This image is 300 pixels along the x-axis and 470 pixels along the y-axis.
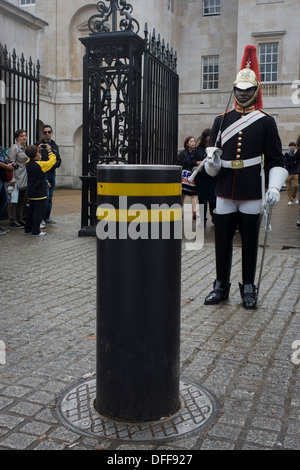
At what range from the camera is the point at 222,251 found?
5.10 metres

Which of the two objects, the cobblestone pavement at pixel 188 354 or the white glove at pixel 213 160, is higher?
the white glove at pixel 213 160

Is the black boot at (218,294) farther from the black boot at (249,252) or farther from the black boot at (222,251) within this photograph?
the black boot at (249,252)

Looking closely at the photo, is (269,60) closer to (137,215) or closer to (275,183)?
(275,183)

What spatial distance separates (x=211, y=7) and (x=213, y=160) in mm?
29175

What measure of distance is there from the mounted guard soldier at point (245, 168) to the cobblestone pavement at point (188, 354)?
1.67ft

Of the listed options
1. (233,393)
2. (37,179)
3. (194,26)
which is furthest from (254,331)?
(194,26)

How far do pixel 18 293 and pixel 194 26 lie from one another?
2909 cm

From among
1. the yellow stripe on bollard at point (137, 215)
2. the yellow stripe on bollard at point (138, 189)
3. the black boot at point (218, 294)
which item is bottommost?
the black boot at point (218, 294)

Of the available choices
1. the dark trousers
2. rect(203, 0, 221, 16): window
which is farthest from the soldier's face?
rect(203, 0, 221, 16): window

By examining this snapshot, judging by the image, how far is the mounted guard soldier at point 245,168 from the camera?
4.84m

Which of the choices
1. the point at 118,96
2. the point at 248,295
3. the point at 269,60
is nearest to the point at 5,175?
the point at 118,96

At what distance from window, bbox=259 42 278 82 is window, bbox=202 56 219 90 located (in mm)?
2950

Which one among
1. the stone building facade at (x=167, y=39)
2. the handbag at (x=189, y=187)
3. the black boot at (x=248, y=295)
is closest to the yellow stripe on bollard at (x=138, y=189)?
the black boot at (x=248, y=295)
